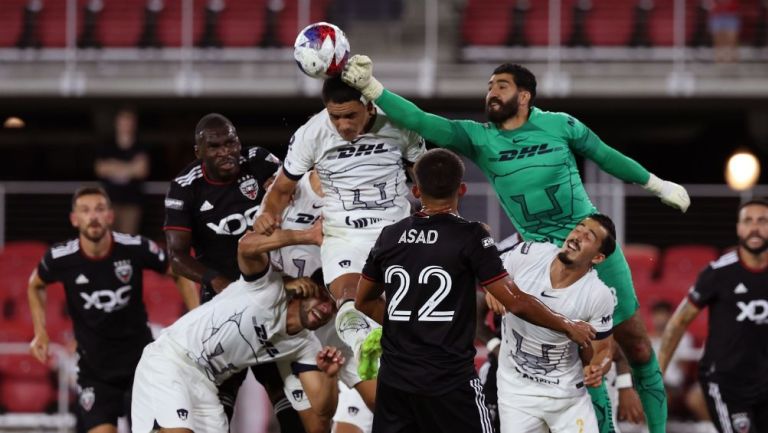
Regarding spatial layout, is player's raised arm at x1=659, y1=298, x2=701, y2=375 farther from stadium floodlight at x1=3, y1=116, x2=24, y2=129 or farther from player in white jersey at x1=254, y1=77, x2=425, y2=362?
stadium floodlight at x1=3, y1=116, x2=24, y2=129

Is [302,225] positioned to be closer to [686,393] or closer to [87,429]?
[87,429]

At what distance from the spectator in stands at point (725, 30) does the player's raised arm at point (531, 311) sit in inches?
435

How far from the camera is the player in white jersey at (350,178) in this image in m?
8.36

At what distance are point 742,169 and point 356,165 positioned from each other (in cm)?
1288

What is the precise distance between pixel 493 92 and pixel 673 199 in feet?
4.34

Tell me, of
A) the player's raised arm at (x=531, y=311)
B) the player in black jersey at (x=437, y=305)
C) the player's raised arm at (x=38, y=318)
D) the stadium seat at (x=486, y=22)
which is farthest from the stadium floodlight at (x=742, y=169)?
the player in black jersey at (x=437, y=305)

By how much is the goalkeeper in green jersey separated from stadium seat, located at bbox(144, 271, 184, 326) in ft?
21.5

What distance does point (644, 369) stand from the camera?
9023 mm

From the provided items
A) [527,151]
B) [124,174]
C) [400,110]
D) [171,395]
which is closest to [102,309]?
[171,395]

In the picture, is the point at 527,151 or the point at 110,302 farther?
the point at 110,302

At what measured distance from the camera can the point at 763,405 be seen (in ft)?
33.0

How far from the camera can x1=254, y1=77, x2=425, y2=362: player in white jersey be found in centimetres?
836

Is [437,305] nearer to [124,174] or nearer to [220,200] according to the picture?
[220,200]

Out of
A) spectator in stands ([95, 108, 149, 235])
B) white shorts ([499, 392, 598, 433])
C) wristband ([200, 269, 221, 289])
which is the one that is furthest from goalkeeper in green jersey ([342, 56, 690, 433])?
spectator in stands ([95, 108, 149, 235])
